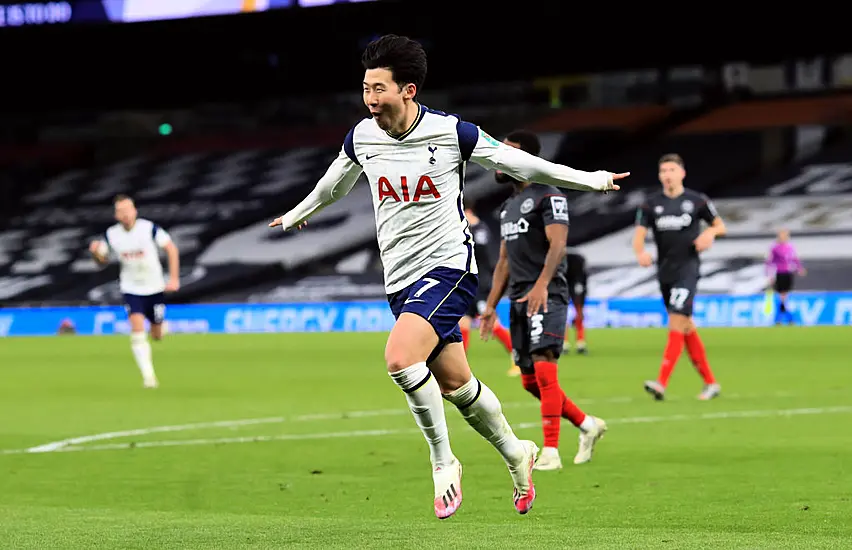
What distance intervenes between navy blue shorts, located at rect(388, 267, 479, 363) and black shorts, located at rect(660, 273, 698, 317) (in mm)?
7451

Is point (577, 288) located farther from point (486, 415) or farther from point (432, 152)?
point (432, 152)

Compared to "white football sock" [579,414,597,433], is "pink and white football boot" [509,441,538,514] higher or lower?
higher

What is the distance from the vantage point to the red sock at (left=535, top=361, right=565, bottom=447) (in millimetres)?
9773

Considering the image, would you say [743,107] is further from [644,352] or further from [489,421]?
[489,421]

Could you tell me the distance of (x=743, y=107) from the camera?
44.1 m

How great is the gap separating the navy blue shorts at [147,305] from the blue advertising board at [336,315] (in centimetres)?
1352

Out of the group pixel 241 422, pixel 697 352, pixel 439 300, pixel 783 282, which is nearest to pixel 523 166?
pixel 439 300

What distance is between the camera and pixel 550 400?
9844mm

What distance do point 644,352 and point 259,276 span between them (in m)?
19.8

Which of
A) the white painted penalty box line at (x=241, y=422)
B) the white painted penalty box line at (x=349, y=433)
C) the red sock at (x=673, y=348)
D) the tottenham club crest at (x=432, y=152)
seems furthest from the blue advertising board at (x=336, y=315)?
the tottenham club crest at (x=432, y=152)

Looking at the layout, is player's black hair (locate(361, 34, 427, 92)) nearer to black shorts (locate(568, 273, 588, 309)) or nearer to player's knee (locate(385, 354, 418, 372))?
player's knee (locate(385, 354, 418, 372))

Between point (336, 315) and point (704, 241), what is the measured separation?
2092 cm

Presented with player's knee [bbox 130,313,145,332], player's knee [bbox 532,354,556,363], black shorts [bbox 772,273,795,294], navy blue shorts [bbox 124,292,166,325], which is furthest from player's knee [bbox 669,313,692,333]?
black shorts [bbox 772,273,795,294]

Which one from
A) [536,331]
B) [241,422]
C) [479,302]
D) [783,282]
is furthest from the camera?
[783,282]
